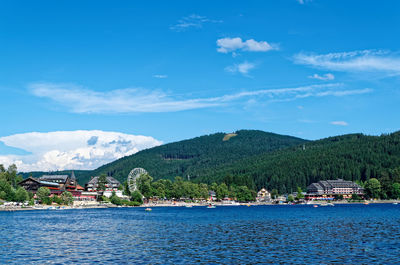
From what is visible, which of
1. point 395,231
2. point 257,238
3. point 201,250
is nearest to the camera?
point 201,250

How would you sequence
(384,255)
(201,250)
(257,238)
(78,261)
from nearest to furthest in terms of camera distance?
(78,261) < (384,255) < (201,250) < (257,238)

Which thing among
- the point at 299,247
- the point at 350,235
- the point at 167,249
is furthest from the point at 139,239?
the point at 350,235

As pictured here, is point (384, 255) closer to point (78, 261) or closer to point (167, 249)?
point (167, 249)

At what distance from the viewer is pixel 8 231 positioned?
3425 inches

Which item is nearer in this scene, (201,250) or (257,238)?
(201,250)

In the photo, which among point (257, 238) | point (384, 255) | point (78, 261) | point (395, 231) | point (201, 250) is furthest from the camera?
point (395, 231)

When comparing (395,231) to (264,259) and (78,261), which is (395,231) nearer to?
(264,259)

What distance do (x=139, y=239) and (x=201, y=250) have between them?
17387 mm

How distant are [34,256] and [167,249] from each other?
Answer: 17178 millimetres

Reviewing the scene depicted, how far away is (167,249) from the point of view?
61.2 m

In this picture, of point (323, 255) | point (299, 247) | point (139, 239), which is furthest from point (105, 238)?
point (323, 255)

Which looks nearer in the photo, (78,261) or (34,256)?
(78,261)

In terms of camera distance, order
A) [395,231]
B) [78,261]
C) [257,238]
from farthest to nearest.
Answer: [395,231], [257,238], [78,261]

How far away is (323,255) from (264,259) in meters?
8.13
